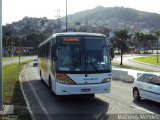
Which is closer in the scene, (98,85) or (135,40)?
(98,85)

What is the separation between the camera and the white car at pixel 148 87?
15.1 meters

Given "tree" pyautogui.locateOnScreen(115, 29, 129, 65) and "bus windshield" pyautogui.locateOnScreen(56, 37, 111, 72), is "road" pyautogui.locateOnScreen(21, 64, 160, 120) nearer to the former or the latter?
"bus windshield" pyautogui.locateOnScreen(56, 37, 111, 72)

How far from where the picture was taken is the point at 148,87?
51.8 ft

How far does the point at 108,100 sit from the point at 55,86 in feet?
8.15

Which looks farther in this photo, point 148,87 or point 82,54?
point 82,54

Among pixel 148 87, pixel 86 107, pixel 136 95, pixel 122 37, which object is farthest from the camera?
pixel 122 37

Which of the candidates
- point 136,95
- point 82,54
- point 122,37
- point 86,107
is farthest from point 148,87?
point 122,37

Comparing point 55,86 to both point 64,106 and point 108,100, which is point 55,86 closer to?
point 64,106

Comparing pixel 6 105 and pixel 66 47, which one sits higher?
pixel 66 47

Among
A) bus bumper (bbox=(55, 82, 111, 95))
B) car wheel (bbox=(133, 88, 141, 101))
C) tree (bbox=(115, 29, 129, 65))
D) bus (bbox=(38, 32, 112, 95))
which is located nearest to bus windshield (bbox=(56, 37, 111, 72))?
bus (bbox=(38, 32, 112, 95))

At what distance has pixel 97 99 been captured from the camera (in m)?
17.5

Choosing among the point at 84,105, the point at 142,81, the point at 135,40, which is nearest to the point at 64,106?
the point at 84,105

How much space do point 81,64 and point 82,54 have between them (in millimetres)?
431

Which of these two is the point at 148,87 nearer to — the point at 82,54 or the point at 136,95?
the point at 136,95
